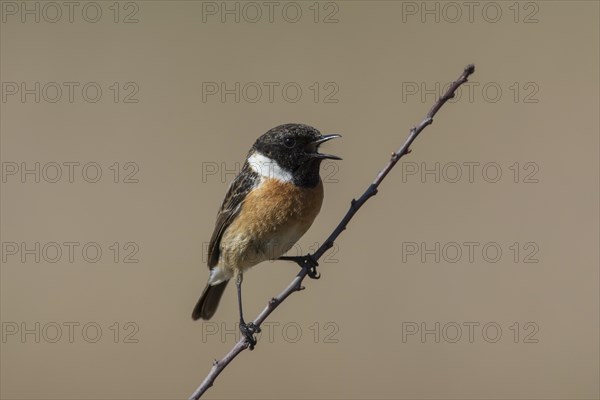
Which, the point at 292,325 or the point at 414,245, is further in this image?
the point at 414,245

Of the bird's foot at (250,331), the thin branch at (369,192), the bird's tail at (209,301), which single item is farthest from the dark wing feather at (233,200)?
the thin branch at (369,192)

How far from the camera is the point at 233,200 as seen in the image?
5.25 m

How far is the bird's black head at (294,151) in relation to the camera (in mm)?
4824

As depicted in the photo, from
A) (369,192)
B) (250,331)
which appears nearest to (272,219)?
(250,331)

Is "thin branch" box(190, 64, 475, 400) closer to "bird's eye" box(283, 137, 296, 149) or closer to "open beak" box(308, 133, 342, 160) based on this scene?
"open beak" box(308, 133, 342, 160)

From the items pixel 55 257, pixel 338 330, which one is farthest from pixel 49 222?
pixel 338 330

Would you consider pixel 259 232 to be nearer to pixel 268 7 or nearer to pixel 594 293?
pixel 594 293

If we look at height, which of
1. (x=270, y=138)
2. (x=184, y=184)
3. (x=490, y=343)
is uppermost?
(x=270, y=138)

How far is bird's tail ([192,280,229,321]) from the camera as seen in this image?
583cm

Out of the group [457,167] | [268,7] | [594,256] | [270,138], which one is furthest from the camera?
[268,7]

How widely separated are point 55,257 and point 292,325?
8.95 feet

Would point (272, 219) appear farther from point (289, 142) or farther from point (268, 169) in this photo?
point (289, 142)

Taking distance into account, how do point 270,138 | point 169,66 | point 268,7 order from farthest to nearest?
point 268,7
point 169,66
point 270,138

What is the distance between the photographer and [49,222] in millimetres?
8992
